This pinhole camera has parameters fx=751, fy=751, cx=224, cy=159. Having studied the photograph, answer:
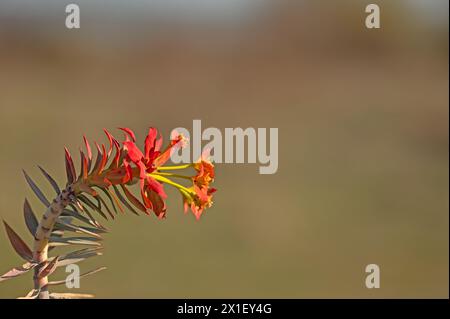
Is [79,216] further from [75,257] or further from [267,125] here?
[267,125]

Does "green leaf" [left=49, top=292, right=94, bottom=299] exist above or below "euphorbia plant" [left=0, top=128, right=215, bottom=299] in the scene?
below

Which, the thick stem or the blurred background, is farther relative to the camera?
the blurred background

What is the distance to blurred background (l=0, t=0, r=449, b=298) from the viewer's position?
3719 mm

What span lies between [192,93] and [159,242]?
352 centimetres

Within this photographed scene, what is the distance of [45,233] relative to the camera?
Result: 0.53 meters

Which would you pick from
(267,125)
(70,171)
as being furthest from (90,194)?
(267,125)

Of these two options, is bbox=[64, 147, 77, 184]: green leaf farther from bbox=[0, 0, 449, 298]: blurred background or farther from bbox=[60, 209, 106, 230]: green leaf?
bbox=[0, 0, 449, 298]: blurred background

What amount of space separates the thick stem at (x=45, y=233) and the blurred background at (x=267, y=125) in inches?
88.9

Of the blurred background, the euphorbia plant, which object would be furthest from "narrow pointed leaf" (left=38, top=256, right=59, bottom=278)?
the blurred background

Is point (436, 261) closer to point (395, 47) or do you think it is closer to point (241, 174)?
point (241, 174)

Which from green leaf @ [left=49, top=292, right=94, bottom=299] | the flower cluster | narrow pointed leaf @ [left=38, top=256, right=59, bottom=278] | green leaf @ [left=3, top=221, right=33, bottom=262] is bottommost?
green leaf @ [left=49, top=292, right=94, bottom=299]

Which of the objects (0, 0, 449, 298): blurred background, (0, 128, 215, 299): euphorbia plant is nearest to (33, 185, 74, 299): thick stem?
(0, 128, 215, 299): euphorbia plant

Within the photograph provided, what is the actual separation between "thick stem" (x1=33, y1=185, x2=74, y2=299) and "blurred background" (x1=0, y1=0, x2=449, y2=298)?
2258mm
